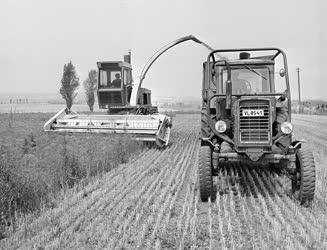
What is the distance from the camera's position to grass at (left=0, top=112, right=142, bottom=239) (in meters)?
5.57

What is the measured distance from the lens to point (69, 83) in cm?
4797

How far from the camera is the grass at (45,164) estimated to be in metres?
5.57

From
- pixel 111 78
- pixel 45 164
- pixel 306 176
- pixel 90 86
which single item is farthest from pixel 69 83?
pixel 306 176

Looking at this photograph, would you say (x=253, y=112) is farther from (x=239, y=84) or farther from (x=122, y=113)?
(x=122, y=113)

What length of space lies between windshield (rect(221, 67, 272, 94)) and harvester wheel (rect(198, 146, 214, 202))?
74.4 inches

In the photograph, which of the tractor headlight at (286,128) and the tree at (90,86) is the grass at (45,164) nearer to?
the tractor headlight at (286,128)

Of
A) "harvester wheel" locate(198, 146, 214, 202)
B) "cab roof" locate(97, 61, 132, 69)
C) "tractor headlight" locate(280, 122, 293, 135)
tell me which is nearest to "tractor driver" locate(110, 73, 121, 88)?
"cab roof" locate(97, 61, 132, 69)

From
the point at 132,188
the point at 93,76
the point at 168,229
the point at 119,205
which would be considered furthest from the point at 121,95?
the point at 93,76

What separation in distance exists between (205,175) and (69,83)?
145 ft

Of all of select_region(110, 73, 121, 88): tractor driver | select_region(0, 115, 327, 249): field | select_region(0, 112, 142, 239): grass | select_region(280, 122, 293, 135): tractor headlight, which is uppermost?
select_region(110, 73, 121, 88): tractor driver

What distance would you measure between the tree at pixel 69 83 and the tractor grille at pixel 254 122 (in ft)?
140

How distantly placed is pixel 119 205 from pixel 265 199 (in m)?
2.47

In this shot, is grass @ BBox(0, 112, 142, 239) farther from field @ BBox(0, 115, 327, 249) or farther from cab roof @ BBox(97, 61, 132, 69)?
cab roof @ BBox(97, 61, 132, 69)

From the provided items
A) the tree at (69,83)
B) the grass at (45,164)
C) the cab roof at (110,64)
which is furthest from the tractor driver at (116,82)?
the tree at (69,83)
